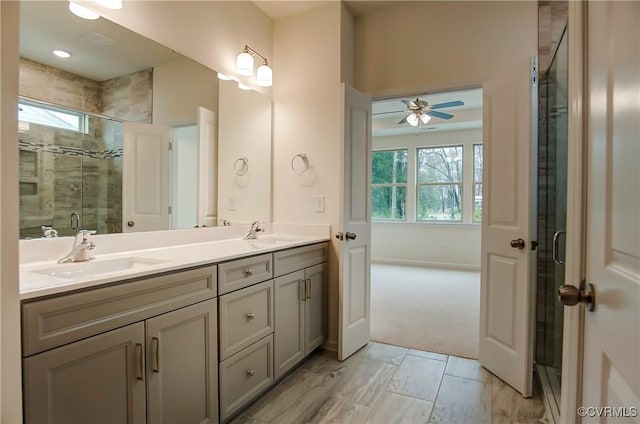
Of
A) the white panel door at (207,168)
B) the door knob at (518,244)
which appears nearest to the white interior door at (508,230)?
the door knob at (518,244)

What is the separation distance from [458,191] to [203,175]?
533 centimetres

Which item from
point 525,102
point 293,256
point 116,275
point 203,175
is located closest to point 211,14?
point 203,175

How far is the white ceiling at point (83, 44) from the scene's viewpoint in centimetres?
149

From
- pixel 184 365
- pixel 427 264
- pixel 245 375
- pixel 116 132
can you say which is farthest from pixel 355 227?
pixel 427 264

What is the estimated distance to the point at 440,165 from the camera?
6.58 meters

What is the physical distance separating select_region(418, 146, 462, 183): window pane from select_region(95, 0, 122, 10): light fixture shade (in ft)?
19.1

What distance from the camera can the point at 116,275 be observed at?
122 cm

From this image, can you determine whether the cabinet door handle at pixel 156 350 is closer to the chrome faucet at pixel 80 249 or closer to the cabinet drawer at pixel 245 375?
the cabinet drawer at pixel 245 375

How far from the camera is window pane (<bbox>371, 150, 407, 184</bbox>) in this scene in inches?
272

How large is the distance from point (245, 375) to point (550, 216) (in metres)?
2.22

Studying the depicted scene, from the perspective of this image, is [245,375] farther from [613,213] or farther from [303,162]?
[613,213]

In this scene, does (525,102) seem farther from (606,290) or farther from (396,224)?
(396,224)

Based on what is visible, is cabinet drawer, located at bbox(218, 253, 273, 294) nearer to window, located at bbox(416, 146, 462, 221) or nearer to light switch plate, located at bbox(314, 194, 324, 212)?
light switch plate, located at bbox(314, 194, 324, 212)

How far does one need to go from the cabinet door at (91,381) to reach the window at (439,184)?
242 inches
